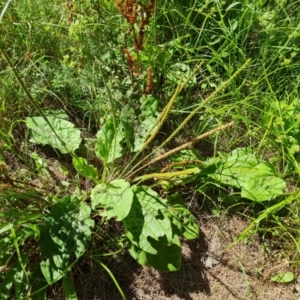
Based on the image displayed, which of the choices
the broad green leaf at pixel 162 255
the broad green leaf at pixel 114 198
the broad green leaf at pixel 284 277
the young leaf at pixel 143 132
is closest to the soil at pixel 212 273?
the broad green leaf at pixel 284 277

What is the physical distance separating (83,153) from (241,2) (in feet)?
3.18

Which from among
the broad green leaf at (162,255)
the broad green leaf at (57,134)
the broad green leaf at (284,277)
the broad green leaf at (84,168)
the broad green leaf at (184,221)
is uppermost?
the broad green leaf at (57,134)

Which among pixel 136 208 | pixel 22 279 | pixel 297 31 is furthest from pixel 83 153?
pixel 297 31

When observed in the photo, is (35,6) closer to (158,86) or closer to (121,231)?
(158,86)

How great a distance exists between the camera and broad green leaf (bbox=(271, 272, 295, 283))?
1.83 meters

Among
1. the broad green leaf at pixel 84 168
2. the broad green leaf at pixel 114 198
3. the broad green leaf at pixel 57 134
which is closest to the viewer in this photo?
the broad green leaf at pixel 114 198

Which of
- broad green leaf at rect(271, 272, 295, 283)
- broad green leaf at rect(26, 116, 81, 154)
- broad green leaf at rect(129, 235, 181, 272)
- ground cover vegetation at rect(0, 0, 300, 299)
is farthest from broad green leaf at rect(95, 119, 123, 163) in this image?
broad green leaf at rect(271, 272, 295, 283)

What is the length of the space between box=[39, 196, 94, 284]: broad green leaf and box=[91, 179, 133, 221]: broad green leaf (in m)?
0.08

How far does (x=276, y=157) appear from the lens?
6.17ft

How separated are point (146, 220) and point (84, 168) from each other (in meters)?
0.32

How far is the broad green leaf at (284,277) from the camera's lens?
1.83 m

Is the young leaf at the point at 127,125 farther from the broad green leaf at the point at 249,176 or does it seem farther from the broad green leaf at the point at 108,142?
the broad green leaf at the point at 249,176

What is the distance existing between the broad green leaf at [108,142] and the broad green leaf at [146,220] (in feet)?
0.56

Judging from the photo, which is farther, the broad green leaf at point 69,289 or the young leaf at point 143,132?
the young leaf at point 143,132
